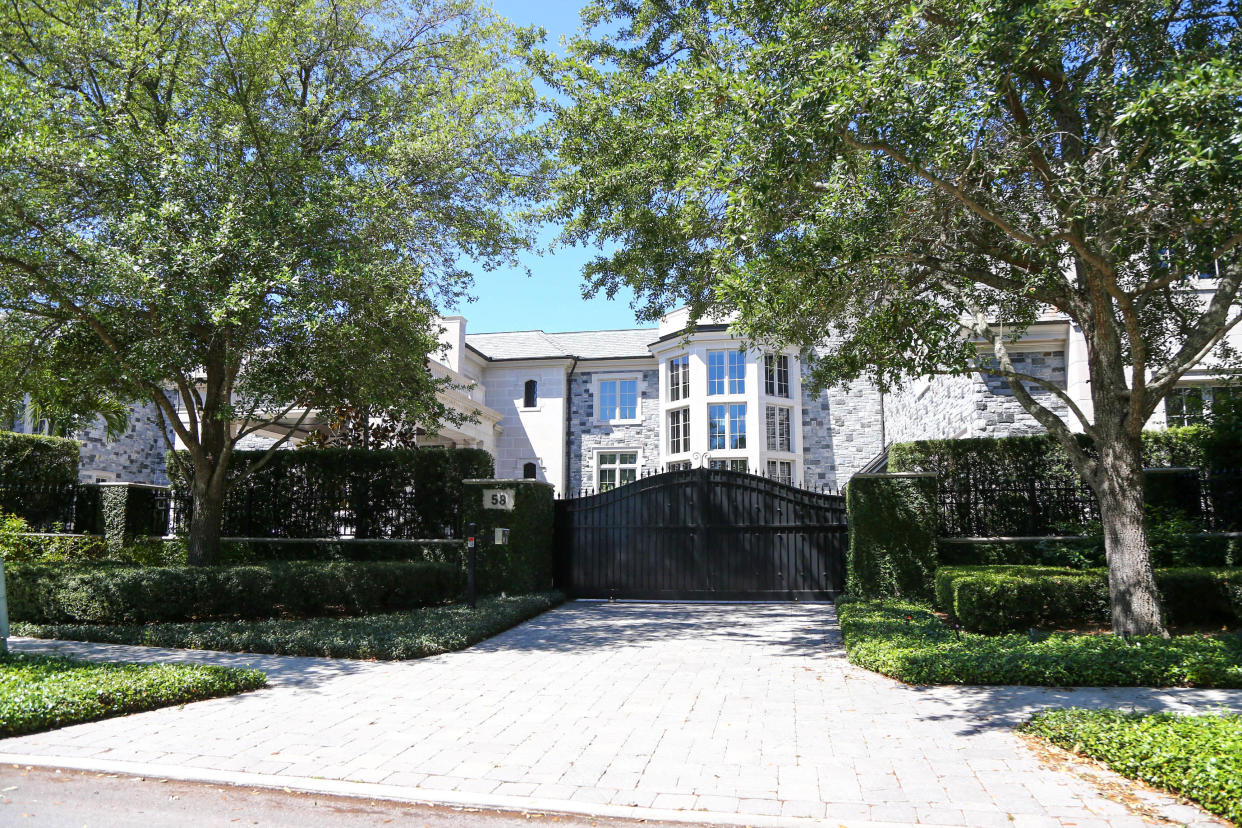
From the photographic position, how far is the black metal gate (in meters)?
12.9

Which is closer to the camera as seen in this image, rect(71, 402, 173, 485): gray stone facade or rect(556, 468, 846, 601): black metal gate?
rect(556, 468, 846, 601): black metal gate

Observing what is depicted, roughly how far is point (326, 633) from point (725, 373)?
1729 cm

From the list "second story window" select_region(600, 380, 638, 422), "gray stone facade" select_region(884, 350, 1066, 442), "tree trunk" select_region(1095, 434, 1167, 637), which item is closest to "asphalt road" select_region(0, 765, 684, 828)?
"tree trunk" select_region(1095, 434, 1167, 637)

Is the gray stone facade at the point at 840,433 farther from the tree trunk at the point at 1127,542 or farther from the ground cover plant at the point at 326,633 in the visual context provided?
the tree trunk at the point at 1127,542

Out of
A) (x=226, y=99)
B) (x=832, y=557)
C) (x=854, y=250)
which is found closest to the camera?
(x=854, y=250)

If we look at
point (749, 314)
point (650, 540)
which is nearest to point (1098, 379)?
point (749, 314)

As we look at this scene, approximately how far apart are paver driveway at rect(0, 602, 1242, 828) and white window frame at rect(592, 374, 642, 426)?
18503 mm

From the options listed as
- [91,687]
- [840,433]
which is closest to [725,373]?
[840,433]

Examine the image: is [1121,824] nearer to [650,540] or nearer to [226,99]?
[650,540]

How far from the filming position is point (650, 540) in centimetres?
1330

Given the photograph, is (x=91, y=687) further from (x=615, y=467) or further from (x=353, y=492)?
(x=615, y=467)

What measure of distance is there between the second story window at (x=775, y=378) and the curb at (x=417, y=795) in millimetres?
20988

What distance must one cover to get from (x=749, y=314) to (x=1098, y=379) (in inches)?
152

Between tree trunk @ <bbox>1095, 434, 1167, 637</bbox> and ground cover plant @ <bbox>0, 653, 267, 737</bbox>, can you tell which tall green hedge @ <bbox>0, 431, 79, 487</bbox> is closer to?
ground cover plant @ <bbox>0, 653, 267, 737</bbox>
